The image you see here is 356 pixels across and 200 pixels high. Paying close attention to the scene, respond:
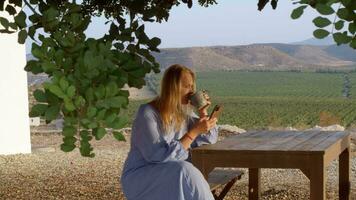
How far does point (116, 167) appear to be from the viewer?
34.3ft

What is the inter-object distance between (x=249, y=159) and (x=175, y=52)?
13382 centimetres

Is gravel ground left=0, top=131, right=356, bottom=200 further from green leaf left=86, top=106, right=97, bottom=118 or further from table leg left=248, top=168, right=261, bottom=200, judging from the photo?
green leaf left=86, top=106, right=97, bottom=118

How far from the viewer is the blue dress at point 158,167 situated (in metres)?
4.02

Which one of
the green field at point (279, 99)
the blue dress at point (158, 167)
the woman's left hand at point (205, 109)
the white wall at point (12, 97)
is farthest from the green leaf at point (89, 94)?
the green field at point (279, 99)

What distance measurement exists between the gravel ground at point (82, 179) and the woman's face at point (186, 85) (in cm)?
364

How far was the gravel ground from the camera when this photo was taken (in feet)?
26.5

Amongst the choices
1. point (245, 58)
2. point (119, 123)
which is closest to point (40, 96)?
point (119, 123)

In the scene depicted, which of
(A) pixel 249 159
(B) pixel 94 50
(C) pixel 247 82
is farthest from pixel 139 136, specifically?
(C) pixel 247 82

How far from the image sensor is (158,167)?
407 cm

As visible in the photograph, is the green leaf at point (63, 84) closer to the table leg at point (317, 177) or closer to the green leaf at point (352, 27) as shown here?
the green leaf at point (352, 27)

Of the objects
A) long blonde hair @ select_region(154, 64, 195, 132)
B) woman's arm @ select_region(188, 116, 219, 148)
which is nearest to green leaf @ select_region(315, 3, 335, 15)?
long blonde hair @ select_region(154, 64, 195, 132)

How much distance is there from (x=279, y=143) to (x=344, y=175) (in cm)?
167

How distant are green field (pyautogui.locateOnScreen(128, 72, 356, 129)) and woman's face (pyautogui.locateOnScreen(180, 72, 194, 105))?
18450mm

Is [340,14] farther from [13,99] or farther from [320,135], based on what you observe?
[13,99]
